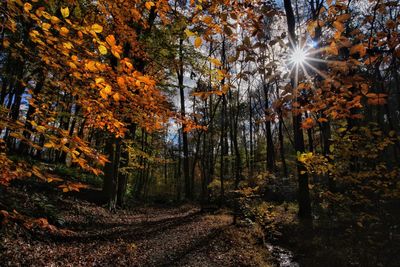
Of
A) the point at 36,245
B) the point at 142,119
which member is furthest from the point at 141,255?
the point at 142,119

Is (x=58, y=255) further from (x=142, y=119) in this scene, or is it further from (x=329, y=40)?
(x=329, y=40)

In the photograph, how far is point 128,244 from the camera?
28.0ft

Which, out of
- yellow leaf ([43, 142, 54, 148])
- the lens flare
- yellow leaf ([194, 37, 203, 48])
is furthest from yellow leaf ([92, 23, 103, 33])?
the lens flare

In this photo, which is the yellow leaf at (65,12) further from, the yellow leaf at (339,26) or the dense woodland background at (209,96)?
the yellow leaf at (339,26)

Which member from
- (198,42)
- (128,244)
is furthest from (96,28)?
(128,244)

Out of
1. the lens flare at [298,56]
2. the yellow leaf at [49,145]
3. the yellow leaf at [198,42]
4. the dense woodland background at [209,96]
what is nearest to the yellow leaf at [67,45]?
the dense woodland background at [209,96]

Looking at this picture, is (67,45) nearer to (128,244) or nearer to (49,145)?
(49,145)

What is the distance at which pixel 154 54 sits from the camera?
12031 mm

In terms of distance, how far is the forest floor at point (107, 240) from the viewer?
645 cm

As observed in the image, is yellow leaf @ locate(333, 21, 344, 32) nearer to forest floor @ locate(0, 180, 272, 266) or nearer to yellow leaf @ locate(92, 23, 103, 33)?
yellow leaf @ locate(92, 23, 103, 33)

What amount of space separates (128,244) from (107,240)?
704 millimetres

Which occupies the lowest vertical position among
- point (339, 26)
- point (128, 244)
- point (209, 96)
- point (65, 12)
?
point (128, 244)

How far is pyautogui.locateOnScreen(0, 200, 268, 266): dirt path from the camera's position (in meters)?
6.41

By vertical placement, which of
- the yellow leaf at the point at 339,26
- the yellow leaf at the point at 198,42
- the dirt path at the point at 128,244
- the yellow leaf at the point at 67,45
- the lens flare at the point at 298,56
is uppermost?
the yellow leaf at the point at 67,45
